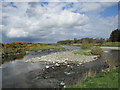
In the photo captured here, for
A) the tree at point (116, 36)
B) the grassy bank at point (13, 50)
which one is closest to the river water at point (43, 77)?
the grassy bank at point (13, 50)

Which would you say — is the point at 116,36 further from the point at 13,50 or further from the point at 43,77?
the point at 43,77

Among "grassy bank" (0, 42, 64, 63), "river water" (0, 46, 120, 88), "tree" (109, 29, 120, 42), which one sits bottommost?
"river water" (0, 46, 120, 88)

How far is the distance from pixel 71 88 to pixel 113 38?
7398 cm

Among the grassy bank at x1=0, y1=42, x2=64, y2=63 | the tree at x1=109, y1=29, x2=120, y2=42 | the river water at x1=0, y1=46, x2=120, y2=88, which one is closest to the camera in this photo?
the river water at x1=0, y1=46, x2=120, y2=88

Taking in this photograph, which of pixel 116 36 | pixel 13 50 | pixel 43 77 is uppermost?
pixel 116 36

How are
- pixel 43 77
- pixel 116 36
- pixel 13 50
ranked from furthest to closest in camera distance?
1. pixel 116 36
2. pixel 13 50
3. pixel 43 77

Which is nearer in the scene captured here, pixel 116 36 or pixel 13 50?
pixel 13 50

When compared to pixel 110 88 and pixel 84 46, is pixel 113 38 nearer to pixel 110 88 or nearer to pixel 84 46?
pixel 84 46

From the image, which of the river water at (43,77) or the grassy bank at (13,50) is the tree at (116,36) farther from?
the river water at (43,77)

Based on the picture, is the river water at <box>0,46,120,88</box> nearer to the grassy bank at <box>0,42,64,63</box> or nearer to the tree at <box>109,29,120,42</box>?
the grassy bank at <box>0,42,64,63</box>

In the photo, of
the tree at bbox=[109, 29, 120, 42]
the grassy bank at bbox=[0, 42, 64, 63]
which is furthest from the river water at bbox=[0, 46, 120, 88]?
Answer: the tree at bbox=[109, 29, 120, 42]

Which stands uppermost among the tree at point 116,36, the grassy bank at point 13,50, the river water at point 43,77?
the tree at point 116,36

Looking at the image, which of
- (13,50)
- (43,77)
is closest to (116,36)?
(13,50)

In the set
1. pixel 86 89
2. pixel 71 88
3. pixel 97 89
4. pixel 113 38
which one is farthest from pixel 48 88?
pixel 113 38
